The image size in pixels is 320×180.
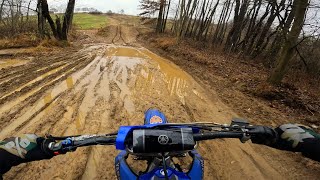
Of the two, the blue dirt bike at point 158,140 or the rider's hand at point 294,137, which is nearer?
the blue dirt bike at point 158,140

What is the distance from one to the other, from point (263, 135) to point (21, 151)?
1.91m

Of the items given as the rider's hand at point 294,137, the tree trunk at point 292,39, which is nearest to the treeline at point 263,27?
the tree trunk at point 292,39

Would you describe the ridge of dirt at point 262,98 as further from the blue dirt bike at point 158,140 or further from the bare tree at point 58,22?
the bare tree at point 58,22

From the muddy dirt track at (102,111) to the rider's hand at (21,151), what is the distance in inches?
82.7

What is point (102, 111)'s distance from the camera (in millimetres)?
6480

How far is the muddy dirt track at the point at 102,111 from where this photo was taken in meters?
4.45

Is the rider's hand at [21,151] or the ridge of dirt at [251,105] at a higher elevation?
the rider's hand at [21,151]

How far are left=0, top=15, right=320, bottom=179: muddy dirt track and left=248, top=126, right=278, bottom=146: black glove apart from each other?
7.69ft

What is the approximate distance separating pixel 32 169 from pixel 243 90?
26.7 ft

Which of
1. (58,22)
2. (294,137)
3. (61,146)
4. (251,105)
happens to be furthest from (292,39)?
(58,22)

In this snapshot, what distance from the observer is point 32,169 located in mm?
4074

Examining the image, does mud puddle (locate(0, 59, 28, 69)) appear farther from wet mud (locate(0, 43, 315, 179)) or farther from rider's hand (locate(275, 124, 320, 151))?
rider's hand (locate(275, 124, 320, 151))

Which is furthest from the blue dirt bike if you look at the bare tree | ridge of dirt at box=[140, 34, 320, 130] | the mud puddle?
the bare tree

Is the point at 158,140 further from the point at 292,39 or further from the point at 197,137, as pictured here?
the point at 292,39
